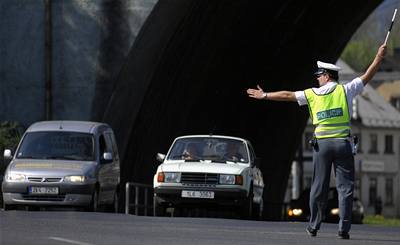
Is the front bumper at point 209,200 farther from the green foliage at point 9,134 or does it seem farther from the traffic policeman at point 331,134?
the traffic policeman at point 331,134

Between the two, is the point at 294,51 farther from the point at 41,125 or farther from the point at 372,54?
the point at 372,54

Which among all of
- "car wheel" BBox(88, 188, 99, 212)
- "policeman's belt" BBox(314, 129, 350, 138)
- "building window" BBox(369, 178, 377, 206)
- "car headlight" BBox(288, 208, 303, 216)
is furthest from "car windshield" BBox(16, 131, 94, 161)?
"building window" BBox(369, 178, 377, 206)

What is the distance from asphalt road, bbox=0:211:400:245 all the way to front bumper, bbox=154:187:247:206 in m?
4.17

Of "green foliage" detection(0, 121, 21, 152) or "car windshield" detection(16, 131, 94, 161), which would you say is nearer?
"car windshield" detection(16, 131, 94, 161)

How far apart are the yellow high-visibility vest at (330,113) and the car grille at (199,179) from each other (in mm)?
8475

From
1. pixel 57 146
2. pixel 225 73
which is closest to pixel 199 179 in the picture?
pixel 57 146

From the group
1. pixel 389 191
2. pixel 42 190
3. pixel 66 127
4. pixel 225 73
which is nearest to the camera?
pixel 42 190

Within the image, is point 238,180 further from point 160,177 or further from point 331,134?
point 331,134

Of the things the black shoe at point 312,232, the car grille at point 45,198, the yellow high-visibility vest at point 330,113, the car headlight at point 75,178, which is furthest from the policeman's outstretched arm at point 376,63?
the car grille at point 45,198

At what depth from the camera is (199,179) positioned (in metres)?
26.2

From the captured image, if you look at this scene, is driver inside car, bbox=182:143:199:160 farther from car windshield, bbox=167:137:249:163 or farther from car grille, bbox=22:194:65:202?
car grille, bbox=22:194:65:202

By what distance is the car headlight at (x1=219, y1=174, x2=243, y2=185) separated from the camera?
85.7ft

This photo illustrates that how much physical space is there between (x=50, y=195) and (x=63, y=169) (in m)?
0.53

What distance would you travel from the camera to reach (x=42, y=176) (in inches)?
1027
